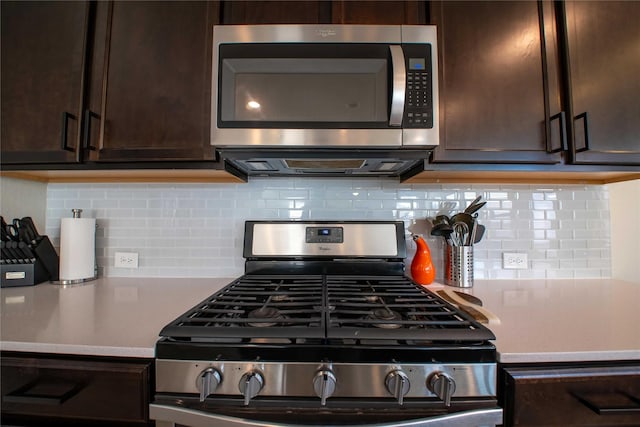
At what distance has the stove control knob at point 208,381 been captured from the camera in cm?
60

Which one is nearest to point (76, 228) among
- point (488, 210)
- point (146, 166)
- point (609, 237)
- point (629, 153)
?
point (146, 166)

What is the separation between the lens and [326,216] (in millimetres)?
1313

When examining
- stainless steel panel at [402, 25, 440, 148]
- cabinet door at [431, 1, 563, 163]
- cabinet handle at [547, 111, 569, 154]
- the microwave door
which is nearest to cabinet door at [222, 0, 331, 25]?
the microwave door

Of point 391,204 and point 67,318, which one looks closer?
point 67,318

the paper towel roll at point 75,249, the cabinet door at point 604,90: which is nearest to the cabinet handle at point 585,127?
the cabinet door at point 604,90

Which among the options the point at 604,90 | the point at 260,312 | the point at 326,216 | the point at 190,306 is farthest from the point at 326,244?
the point at 604,90

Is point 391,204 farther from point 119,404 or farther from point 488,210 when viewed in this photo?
point 119,404

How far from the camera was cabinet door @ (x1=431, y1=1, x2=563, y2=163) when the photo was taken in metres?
0.99

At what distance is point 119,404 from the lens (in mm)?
643

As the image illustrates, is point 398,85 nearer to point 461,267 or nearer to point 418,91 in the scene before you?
point 418,91

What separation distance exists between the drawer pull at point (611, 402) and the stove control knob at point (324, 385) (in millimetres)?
578

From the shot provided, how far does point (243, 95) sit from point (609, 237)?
184 cm

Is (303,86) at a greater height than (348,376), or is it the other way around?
(303,86)

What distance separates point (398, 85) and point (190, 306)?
3.42 ft
